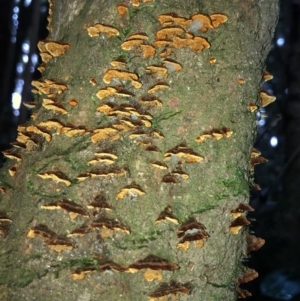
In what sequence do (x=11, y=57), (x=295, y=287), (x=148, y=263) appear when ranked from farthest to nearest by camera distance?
1. (x=11, y=57)
2. (x=295, y=287)
3. (x=148, y=263)

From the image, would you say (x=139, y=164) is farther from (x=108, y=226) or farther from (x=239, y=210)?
(x=239, y=210)

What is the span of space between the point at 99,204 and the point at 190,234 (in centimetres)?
41

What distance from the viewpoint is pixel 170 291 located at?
64.5 inches

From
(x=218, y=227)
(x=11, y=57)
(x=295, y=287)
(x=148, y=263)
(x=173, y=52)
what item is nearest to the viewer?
(x=148, y=263)

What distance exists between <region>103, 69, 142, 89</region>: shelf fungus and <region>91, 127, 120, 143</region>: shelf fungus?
25 centimetres

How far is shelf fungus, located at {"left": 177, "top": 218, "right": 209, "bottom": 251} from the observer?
172 centimetres

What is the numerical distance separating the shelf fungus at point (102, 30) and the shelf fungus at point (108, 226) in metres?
0.91

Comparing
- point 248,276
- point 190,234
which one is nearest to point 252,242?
point 248,276

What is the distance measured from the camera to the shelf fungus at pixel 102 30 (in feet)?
6.56

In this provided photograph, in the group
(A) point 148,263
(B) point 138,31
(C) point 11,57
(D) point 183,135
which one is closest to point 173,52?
(B) point 138,31

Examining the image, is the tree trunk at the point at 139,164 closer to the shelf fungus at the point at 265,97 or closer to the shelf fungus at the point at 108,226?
the shelf fungus at the point at 108,226

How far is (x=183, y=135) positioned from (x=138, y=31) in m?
0.58

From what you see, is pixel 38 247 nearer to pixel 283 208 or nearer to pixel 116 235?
pixel 116 235

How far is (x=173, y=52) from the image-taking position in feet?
6.48
